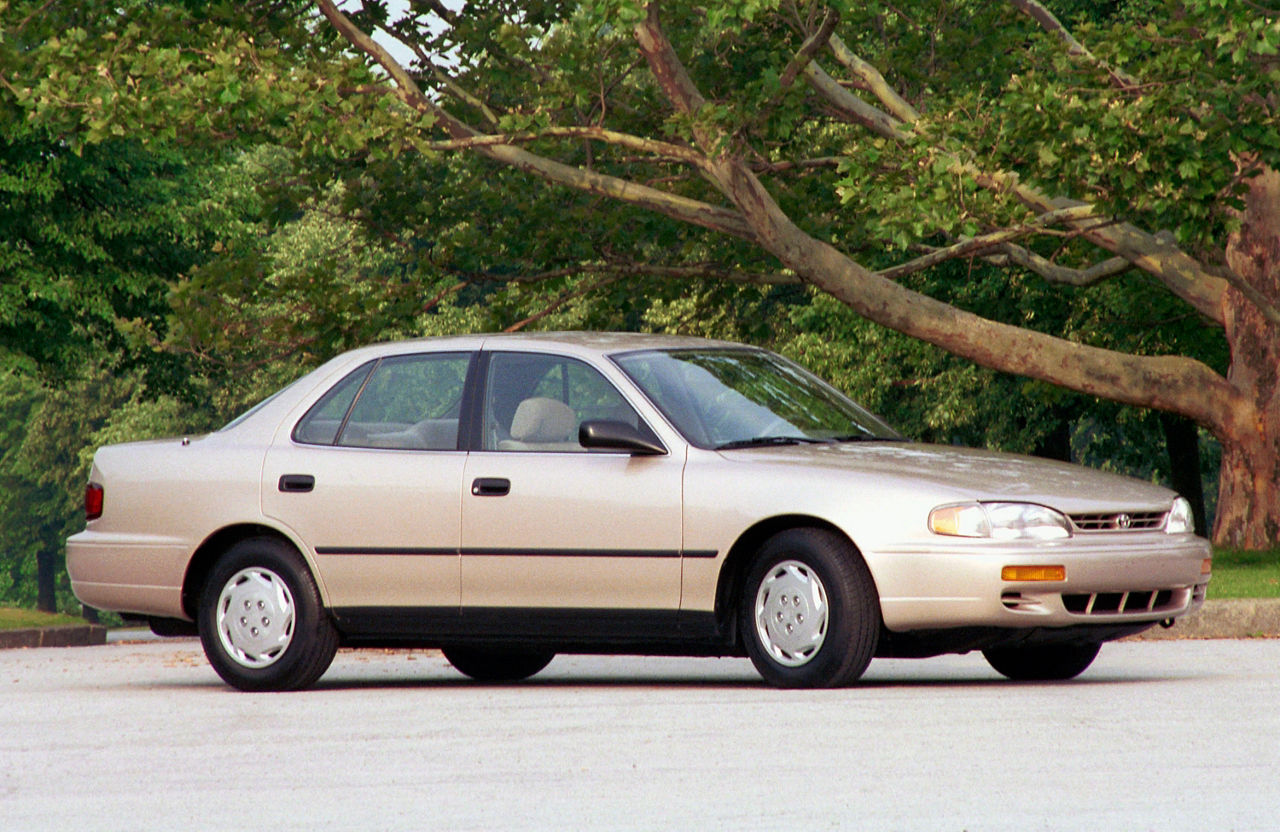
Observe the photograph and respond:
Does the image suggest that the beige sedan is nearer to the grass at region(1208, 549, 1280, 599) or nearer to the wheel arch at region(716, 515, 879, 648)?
the wheel arch at region(716, 515, 879, 648)

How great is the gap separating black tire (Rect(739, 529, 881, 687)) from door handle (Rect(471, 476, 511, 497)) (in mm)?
1222

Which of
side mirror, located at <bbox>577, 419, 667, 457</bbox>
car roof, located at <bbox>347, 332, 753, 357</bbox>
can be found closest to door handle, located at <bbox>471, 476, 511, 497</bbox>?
side mirror, located at <bbox>577, 419, 667, 457</bbox>

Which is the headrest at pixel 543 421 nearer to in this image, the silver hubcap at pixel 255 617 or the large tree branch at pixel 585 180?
the silver hubcap at pixel 255 617

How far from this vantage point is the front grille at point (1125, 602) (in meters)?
8.66

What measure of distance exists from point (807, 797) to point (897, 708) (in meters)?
2.19

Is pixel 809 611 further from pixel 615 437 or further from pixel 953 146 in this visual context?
pixel 953 146

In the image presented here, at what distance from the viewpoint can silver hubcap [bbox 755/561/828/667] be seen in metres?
8.70

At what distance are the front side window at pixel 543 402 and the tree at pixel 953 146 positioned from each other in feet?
23.0

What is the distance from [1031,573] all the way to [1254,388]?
41.2 feet

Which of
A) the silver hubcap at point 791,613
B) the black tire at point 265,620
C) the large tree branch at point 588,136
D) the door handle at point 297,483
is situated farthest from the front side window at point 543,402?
the large tree branch at point 588,136

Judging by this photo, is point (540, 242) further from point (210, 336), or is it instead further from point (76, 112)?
point (76, 112)

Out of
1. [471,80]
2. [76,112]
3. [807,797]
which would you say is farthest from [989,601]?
→ [471,80]

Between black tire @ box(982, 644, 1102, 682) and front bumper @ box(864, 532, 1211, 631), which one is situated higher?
front bumper @ box(864, 532, 1211, 631)

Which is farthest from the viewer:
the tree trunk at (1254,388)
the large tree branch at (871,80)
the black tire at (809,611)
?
the large tree branch at (871,80)
